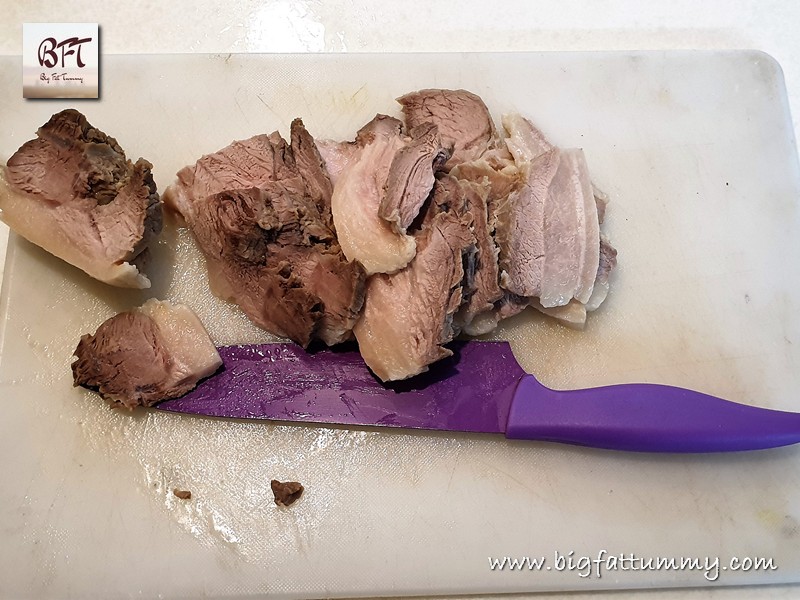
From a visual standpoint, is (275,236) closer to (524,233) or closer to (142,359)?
(142,359)

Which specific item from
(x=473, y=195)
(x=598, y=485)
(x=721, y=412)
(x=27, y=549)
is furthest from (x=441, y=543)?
(x=27, y=549)

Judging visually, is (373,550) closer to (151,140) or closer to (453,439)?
(453,439)

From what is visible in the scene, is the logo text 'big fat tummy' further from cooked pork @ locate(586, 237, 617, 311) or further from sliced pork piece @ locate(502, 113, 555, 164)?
cooked pork @ locate(586, 237, 617, 311)

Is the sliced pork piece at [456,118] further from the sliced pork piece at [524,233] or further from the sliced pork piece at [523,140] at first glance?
the sliced pork piece at [524,233]

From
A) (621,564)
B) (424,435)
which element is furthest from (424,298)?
(621,564)

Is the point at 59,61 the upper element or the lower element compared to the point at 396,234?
upper

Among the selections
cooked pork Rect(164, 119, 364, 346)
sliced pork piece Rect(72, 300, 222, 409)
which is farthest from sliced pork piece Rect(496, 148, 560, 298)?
sliced pork piece Rect(72, 300, 222, 409)

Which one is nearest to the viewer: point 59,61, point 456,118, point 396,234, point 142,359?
point 396,234
